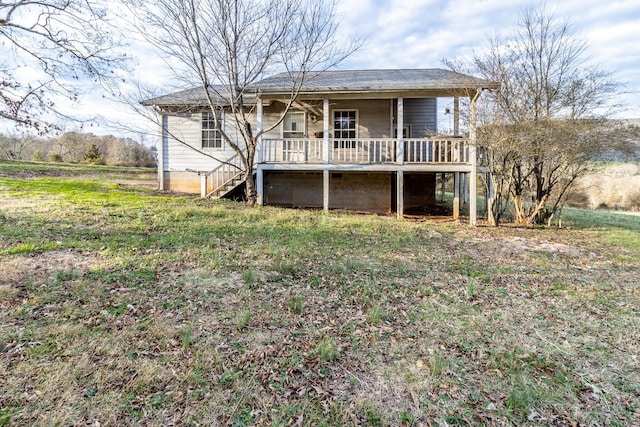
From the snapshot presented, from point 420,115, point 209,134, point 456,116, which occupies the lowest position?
point 209,134

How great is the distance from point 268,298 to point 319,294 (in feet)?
2.43

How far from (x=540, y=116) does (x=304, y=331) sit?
32.6 ft

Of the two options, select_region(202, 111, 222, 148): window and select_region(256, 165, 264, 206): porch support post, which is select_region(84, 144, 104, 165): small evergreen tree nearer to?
select_region(202, 111, 222, 148): window

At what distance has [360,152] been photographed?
12867mm

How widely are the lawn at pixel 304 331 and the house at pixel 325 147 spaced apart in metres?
4.83

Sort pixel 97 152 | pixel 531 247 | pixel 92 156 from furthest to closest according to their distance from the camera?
pixel 97 152, pixel 92 156, pixel 531 247

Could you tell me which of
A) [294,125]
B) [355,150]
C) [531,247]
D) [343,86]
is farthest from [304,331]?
[294,125]

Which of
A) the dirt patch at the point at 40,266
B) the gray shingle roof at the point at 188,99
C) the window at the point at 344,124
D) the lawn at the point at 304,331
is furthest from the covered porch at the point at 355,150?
the dirt patch at the point at 40,266

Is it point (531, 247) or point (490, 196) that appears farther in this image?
point (490, 196)

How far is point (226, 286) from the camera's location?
16.2ft

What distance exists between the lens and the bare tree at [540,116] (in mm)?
9242

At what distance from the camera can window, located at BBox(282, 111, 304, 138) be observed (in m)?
13.8

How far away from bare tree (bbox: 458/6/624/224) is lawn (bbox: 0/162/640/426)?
3.53 meters

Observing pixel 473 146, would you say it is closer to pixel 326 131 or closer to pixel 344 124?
pixel 326 131
